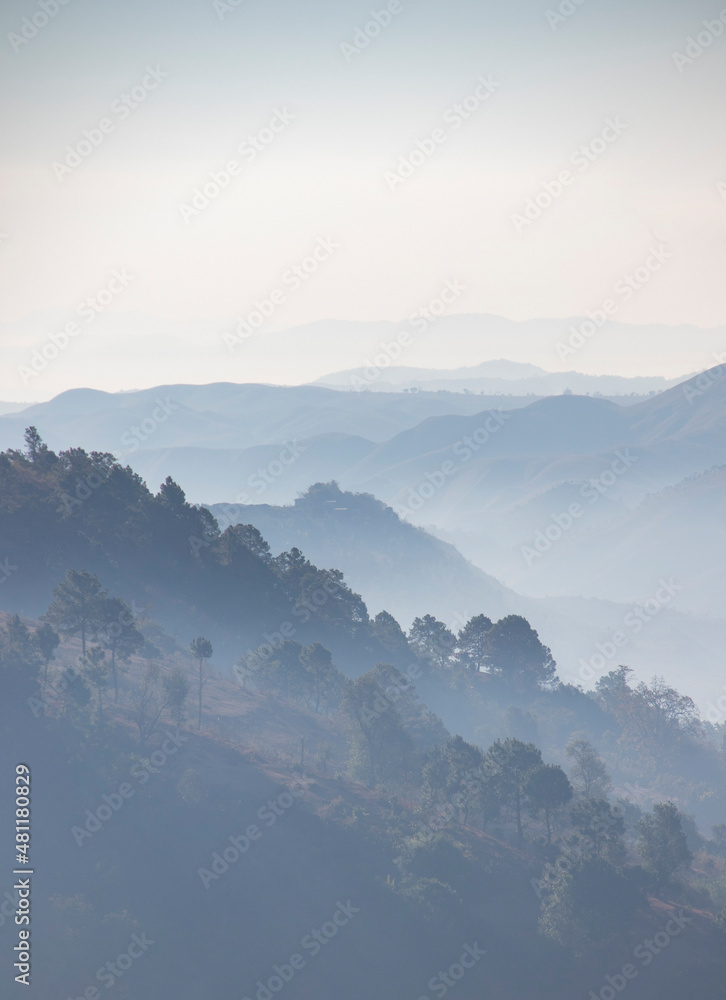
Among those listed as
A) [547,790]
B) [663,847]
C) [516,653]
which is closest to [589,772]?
[547,790]

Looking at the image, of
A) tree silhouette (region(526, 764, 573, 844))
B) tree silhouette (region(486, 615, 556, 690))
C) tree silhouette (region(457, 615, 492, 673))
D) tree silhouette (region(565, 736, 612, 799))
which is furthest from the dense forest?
tree silhouette (region(457, 615, 492, 673))

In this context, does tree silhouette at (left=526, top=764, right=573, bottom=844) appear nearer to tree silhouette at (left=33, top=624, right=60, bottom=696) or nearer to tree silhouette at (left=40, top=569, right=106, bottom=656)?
tree silhouette at (left=40, top=569, right=106, bottom=656)

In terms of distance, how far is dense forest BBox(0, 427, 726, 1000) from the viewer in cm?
4991

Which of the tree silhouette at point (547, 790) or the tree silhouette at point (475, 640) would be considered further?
the tree silhouette at point (475, 640)

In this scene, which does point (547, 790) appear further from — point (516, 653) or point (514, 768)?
point (516, 653)

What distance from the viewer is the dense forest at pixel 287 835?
49906 mm

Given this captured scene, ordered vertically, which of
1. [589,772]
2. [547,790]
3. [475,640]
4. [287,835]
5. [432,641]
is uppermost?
[475,640]

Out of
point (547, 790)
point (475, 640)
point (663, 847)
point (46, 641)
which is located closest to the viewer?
point (663, 847)

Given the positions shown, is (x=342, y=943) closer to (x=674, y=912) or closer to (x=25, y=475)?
(x=674, y=912)

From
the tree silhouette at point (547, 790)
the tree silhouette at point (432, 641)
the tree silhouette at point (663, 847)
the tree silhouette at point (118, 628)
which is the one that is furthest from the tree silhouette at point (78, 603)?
the tree silhouette at point (432, 641)

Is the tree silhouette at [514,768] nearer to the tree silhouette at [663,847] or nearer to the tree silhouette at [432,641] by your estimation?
the tree silhouette at [663,847]

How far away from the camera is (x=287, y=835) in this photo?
58.0 m

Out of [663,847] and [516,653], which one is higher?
[516,653]

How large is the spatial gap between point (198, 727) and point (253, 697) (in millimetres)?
13598
